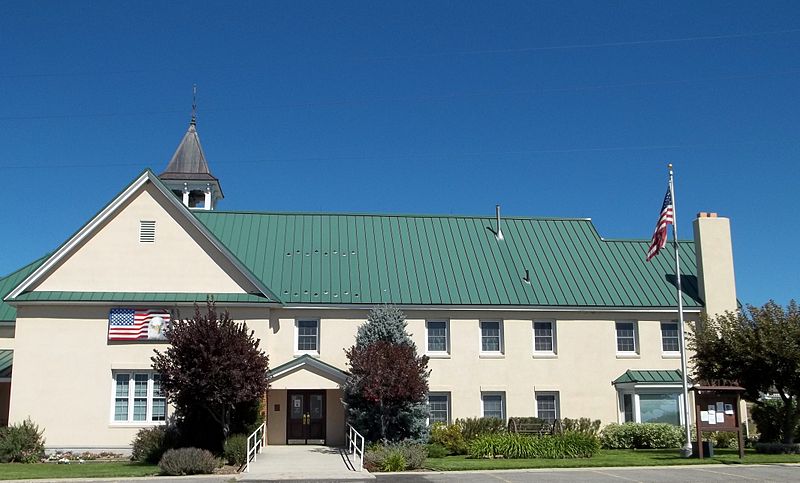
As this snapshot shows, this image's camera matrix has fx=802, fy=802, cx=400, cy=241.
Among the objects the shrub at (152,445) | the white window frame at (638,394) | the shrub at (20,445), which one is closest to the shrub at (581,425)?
the white window frame at (638,394)

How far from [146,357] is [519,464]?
14213 millimetres

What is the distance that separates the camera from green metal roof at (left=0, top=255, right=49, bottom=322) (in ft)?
109

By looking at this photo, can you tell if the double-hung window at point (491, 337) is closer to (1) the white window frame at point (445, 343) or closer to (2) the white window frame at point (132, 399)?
(1) the white window frame at point (445, 343)

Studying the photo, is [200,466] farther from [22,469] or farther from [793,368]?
[793,368]

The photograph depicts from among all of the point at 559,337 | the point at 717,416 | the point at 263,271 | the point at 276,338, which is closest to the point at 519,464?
the point at 717,416

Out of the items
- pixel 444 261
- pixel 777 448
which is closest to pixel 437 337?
pixel 444 261

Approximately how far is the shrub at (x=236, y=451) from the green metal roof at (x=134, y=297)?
606 centimetres

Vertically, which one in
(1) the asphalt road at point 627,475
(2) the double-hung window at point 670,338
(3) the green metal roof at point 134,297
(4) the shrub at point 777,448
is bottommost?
(1) the asphalt road at point 627,475

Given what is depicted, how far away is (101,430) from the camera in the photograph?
1147 inches

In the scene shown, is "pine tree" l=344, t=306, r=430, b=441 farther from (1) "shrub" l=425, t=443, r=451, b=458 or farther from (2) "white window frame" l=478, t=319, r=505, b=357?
(2) "white window frame" l=478, t=319, r=505, b=357

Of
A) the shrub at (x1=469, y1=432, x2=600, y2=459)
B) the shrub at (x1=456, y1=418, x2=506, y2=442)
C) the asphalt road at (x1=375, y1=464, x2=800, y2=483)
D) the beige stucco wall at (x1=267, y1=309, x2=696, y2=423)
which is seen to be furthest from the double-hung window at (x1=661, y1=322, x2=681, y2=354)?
the asphalt road at (x1=375, y1=464, x2=800, y2=483)

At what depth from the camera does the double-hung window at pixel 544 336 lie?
33.5 m

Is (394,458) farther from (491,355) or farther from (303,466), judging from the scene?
(491,355)

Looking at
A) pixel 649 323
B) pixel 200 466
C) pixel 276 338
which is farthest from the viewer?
pixel 649 323
